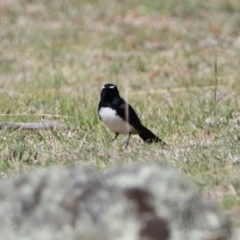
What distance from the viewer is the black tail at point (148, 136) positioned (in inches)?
319

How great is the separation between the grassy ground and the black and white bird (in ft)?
0.38

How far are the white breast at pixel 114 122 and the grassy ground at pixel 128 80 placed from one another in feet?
0.48

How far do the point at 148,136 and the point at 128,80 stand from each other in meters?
3.82

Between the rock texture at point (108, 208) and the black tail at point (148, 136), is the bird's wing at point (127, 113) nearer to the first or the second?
the black tail at point (148, 136)

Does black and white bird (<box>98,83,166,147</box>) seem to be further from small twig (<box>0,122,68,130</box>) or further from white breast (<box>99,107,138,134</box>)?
small twig (<box>0,122,68,130</box>)

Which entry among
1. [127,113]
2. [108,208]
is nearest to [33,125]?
[127,113]

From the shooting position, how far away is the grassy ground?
7266mm

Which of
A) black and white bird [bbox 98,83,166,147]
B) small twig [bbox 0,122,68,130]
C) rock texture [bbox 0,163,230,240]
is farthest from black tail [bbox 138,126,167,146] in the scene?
rock texture [bbox 0,163,230,240]

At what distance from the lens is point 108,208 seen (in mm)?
4781

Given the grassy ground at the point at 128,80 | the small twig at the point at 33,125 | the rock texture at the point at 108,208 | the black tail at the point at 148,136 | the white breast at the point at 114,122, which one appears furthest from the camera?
the small twig at the point at 33,125

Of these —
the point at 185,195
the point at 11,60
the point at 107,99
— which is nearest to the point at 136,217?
the point at 185,195

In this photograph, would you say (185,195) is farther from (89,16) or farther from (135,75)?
(89,16)

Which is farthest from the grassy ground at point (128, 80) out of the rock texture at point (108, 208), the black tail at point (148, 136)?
the rock texture at point (108, 208)

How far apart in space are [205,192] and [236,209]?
15.3 inches
